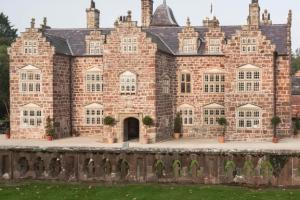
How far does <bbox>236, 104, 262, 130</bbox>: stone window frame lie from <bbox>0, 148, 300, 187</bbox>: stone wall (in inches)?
858

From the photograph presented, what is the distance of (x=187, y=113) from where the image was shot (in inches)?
1603

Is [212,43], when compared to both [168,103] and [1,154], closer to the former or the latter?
[168,103]

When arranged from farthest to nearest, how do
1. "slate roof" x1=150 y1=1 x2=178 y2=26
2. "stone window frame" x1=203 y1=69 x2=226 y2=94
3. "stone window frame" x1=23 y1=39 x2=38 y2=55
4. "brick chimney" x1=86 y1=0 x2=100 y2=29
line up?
"slate roof" x1=150 y1=1 x2=178 y2=26, "brick chimney" x1=86 y1=0 x2=100 y2=29, "stone window frame" x1=203 y1=69 x2=226 y2=94, "stone window frame" x1=23 y1=39 x2=38 y2=55

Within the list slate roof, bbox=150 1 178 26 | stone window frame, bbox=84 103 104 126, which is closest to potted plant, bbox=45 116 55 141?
stone window frame, bbox=84 103 104 126

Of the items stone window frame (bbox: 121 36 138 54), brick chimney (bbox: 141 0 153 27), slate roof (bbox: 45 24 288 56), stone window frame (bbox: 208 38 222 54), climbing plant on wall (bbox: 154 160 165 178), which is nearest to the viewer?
climbing plant on wall (bbox: 154 160 165 178)

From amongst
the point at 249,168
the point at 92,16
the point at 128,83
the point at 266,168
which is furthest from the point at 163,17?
the point at 266,168

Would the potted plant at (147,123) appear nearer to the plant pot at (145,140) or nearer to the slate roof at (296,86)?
the plant pot at (145,140)

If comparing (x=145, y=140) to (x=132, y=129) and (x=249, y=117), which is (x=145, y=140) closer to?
(x=132, y=129)

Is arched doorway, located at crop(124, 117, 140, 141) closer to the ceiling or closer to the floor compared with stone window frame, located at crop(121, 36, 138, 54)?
closer to the floor

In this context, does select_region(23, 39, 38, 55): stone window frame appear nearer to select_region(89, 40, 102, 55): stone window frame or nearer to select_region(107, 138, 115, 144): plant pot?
select_region(89, 40, 102, 55): stone window frame

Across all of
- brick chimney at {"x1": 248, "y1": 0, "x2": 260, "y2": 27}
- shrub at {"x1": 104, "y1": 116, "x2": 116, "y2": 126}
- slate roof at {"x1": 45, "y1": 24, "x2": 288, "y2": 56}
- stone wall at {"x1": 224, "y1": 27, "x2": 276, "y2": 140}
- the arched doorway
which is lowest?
the arched doorway

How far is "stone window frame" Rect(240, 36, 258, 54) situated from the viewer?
1464 inches

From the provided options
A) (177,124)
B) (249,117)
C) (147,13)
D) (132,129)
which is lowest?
(132,129)

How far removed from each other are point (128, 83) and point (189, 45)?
23.2ft
